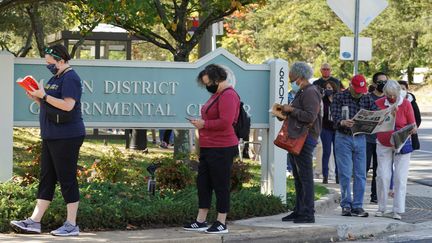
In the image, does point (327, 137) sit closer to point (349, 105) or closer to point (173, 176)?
point (349, 105)

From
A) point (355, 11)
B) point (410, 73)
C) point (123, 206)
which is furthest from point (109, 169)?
point (410, 73)

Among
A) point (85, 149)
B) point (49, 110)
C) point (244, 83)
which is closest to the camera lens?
point (49, 110)

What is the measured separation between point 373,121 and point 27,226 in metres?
4.32

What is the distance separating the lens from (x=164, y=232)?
28.8 ft

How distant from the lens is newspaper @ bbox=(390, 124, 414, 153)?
10.4 metres

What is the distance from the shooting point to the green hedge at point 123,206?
28.7 ft

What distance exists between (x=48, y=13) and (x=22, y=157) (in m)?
10.5

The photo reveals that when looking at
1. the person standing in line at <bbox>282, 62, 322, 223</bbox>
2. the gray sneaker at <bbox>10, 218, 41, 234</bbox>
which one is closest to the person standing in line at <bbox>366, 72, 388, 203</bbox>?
the person standing in line at <bbox>282, 62, 322, 223</bbox>

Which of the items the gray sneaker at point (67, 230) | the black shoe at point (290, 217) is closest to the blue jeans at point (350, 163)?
the black shoe at point (290, 217)

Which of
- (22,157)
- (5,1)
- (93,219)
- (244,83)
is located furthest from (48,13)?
(93,219)

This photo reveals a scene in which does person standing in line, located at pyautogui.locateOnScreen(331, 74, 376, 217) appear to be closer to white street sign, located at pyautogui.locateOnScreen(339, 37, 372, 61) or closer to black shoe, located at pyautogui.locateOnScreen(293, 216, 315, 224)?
black shoe, located at pyautogui.locateOnScreen(293, 216, 315, 224)

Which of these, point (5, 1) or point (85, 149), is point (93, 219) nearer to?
point (5, 1)

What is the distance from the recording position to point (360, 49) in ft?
46.2

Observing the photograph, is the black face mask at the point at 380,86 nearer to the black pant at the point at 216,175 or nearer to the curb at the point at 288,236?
the curb at the point at 288,236
